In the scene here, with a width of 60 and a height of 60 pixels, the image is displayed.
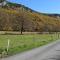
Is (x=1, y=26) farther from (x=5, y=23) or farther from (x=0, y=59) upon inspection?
(x=0, y=59)

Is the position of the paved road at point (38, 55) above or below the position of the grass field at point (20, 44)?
above

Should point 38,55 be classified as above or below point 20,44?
above

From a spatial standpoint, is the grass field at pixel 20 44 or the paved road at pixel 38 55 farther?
the grass field at pixel 20 44

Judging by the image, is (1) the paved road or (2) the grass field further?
A: (2) the grass field

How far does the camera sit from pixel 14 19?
458 ft

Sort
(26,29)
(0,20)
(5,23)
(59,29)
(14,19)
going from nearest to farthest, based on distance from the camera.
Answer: (0,20)
(5,23)
(26,29)
(14,19)
(59,29)

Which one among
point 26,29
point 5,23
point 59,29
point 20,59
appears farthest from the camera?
point 59,29

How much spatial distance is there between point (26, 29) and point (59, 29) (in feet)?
139

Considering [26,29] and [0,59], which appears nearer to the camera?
[0,59]

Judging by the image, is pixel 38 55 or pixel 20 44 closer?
pixel 38 55

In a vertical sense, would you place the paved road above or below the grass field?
above

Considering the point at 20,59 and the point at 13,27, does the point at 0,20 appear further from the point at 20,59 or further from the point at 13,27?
the point at 20,59


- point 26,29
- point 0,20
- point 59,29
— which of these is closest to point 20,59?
point 0,20

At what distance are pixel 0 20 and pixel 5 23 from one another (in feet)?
28.1
